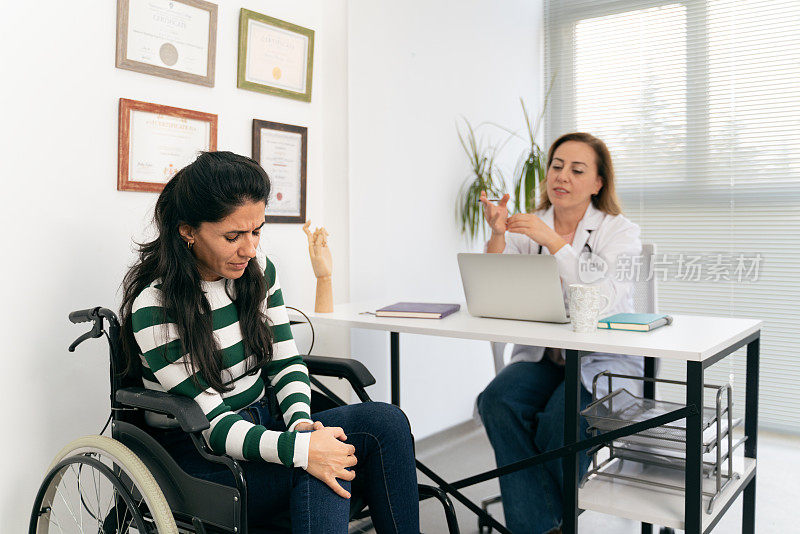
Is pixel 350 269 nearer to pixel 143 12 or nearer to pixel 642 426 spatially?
pixel 143 12

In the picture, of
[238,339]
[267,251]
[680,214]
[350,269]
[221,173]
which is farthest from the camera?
[680,214]

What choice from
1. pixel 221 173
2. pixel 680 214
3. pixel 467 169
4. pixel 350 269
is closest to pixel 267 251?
pixel 350 269

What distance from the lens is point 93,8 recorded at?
1981 millimetres

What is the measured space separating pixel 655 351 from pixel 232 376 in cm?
96

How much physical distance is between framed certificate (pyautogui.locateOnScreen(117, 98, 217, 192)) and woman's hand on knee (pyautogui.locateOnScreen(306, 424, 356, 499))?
1.04 meters

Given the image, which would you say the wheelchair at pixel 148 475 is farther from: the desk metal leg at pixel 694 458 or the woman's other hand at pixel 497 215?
the woman's other hand at pixel 497 215

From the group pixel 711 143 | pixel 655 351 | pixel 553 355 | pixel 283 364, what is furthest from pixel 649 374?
pixel 711 143

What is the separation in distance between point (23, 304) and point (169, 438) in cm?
62

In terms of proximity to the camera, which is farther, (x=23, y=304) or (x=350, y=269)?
(x=350, y=269)

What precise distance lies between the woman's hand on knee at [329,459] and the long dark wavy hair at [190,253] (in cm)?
27

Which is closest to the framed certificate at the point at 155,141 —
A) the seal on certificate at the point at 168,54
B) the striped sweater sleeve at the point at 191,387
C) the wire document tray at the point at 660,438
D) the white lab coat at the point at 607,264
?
the seal on certificate at the point at 168,54

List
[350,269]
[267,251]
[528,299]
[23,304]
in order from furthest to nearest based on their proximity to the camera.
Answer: [350,269] → [267,251] → [528,299] → [23,304]

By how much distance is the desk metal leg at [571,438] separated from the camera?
1757 mm

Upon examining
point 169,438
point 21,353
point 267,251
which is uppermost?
point 267,251
